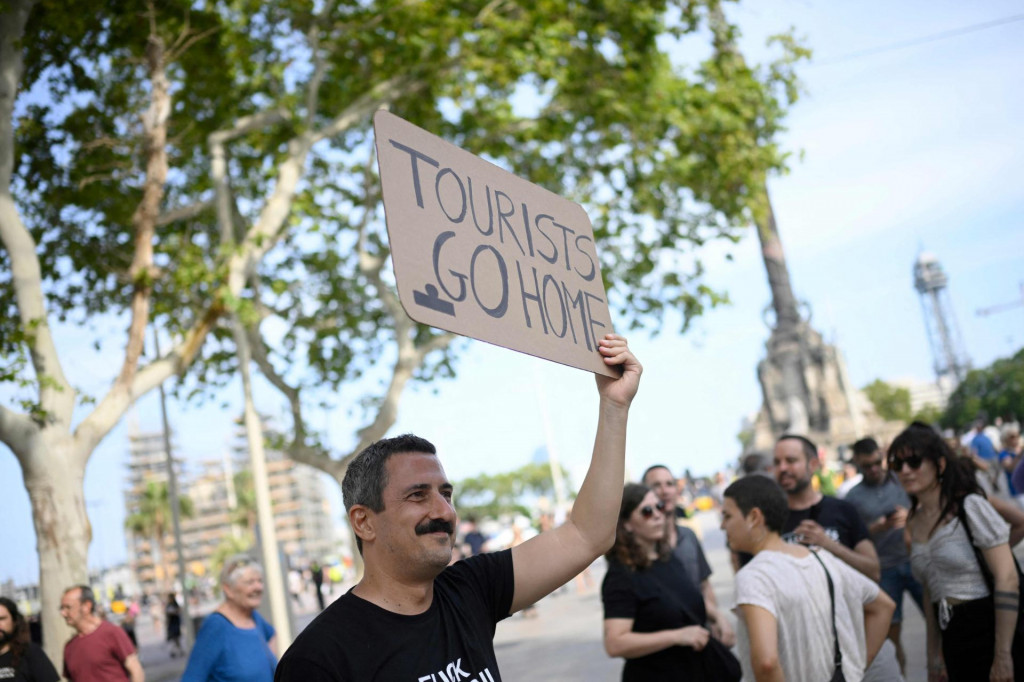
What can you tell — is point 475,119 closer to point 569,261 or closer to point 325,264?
point 325,264

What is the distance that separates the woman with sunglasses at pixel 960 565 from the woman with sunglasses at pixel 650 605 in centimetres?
98

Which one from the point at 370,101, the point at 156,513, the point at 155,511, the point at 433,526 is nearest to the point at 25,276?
the point at 370,101

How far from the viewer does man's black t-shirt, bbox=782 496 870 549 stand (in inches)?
225

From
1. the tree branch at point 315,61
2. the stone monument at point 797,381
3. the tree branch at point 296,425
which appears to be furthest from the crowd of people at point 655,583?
the stone monument at point 797,381

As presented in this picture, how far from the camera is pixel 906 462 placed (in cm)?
487

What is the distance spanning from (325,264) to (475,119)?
393cm

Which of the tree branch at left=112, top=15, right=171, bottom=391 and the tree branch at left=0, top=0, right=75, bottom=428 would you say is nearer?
the tree branch at left=0, top=0, right=75, bottom=428

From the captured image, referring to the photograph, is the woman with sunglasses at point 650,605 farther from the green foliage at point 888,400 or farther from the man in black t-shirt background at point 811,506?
the green foliage at point 888,400

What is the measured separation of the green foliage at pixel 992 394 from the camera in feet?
224

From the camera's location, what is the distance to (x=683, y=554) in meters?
5.94

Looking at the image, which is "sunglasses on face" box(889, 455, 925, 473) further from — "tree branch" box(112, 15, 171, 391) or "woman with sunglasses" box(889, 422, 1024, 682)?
"tree branch" box(112, 15, 171, 391)

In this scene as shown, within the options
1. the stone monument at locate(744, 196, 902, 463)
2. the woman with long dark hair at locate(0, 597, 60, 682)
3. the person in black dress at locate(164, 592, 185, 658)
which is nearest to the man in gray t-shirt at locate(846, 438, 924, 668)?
the woman with long dark hair at locate(0, 597, 60, 682)

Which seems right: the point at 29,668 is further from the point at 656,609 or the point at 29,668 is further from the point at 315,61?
the point at 315,61

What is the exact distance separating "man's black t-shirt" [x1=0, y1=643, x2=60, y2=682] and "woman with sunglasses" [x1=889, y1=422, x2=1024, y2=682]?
15.8 feet
